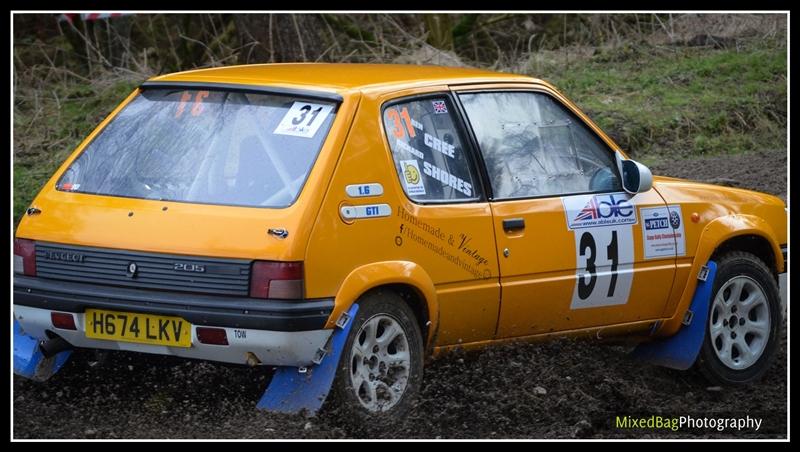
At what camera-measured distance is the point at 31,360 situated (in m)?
6.31

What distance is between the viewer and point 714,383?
7.66m

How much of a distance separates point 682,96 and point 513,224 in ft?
24.3

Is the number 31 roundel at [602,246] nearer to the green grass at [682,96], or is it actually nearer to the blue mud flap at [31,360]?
the blue mud flap at [31,360]

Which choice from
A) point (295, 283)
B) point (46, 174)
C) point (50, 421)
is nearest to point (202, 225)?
point (295, 283)

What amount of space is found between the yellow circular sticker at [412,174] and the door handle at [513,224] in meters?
0.56

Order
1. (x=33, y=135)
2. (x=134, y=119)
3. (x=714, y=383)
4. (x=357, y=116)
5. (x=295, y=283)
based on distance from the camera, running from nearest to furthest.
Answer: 1. (x=295, y=283)
2. (x=357, y=116)
3. (x=134, y=119)
4. (x=714, y=383)
5. (x=33, y=135)

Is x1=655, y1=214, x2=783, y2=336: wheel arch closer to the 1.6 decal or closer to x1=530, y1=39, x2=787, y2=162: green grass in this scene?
the 1.6 decal

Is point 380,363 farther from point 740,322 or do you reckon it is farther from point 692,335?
point 740,322

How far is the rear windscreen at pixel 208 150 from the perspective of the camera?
575 centimetres

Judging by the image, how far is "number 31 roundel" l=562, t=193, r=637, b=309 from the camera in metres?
6.78

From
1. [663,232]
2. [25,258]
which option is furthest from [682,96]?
[25,258]

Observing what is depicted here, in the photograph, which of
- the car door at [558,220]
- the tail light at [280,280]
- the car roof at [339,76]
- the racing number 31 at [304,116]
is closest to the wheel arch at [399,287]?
the tail light at [280,280]

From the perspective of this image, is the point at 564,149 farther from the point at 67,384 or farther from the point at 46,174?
the point at 46,174
